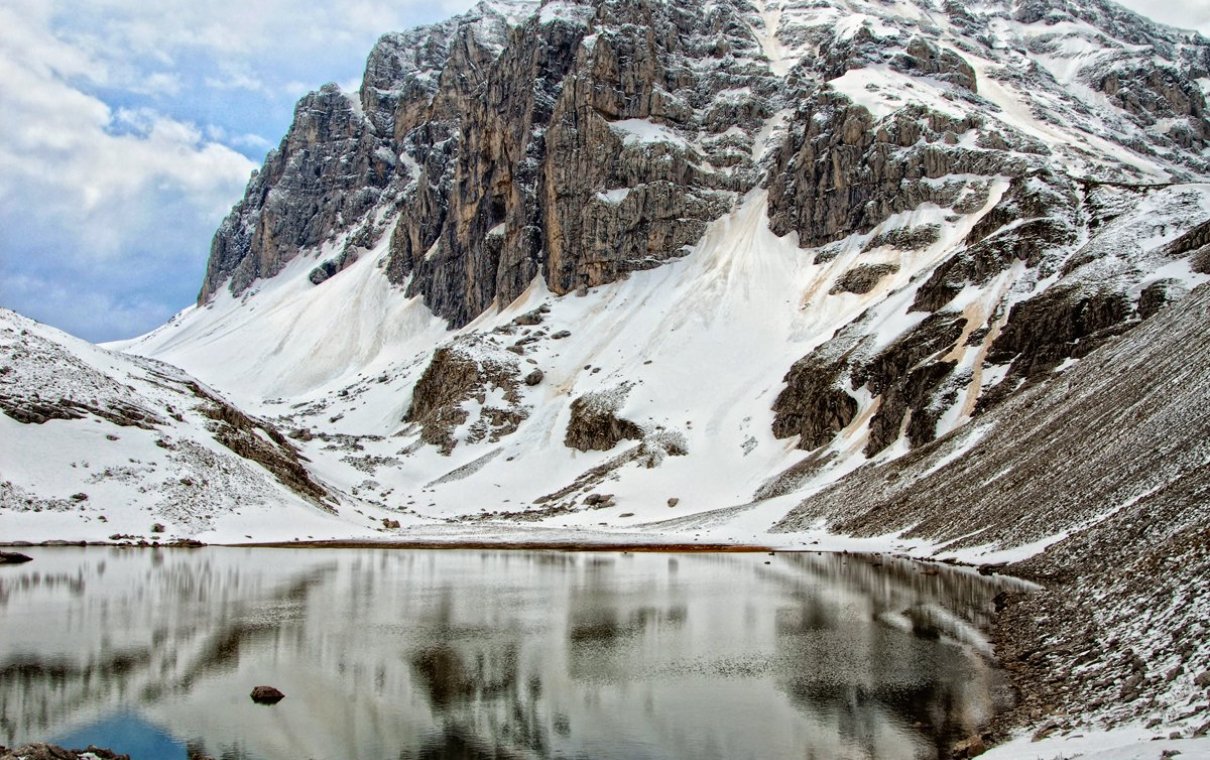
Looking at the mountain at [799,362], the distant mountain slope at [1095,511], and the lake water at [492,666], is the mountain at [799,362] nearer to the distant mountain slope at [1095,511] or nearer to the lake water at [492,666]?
the distant mountain slope at [1095,511]

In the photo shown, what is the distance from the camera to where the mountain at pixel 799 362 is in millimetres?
40938

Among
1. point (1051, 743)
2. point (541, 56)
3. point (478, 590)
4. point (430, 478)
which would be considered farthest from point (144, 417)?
point (541, 56)

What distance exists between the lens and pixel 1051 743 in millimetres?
16438

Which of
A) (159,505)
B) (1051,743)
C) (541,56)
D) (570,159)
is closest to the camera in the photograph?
(1051,743)

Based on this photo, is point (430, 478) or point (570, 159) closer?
point (430, 478)

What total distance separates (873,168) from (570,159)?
196ft

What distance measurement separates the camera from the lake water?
63.1 ft

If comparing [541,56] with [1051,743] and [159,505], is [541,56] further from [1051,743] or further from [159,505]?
[1051,743]

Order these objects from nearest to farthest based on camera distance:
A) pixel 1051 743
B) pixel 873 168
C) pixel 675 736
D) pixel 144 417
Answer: pixel 1051 743, pixel 675 736, pixel 144 417, pixel 873 168

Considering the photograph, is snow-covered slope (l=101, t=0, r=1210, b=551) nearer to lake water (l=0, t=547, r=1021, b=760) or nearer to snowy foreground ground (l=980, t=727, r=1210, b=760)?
lake water (l=0, t=547, r=1021, b=760)

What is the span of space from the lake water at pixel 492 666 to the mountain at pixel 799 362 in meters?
3.46

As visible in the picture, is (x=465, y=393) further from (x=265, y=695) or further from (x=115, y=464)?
(x=265, y=695)

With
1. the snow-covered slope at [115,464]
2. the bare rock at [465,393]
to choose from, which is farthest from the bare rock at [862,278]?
the snow-covered slope at [115,464]

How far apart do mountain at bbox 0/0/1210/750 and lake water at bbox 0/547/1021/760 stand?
3.46 meters
